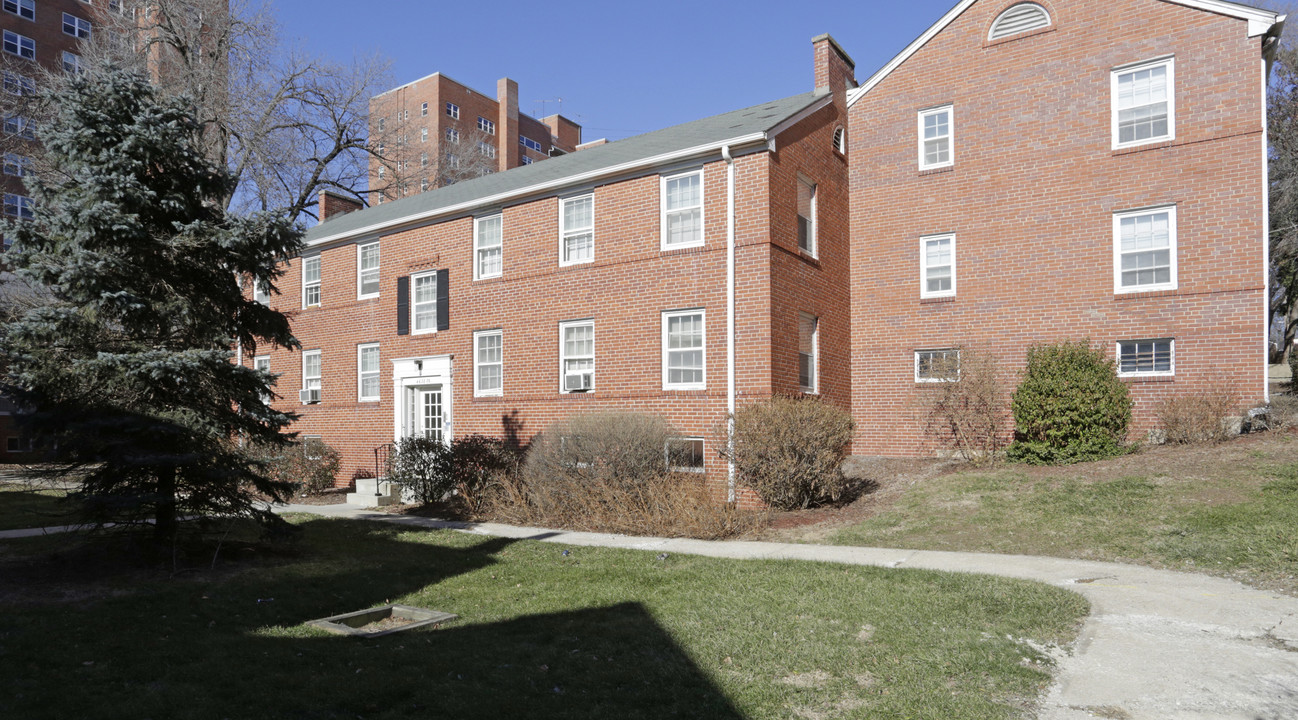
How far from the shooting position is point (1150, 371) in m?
15.3

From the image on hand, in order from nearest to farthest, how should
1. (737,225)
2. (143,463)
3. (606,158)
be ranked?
(143,463) → (737,225) → (606,158)

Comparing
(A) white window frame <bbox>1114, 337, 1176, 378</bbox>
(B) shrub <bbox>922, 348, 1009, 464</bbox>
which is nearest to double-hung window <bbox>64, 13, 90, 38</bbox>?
(B) shrub <bbox>922, 348, 1009, 464</bbox>

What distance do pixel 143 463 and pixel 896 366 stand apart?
14090 mm

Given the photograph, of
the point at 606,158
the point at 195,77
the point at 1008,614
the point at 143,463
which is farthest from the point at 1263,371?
the point at 195,77

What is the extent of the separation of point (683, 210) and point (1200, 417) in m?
9.71

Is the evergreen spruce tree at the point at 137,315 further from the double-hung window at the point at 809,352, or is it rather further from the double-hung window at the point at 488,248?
the double-hung window at the point at 809,352

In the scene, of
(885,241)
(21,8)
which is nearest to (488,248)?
(885,241)

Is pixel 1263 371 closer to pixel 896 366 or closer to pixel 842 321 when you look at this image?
pixel 896 366

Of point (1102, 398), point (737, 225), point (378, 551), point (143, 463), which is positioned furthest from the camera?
point (737, 225)

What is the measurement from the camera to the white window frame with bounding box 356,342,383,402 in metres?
21.1

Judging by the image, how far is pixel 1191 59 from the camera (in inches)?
601

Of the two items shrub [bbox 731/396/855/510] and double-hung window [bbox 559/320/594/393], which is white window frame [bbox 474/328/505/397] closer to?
double-hung window [bbox 559/320/594/393]

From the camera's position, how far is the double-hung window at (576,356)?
1705cm

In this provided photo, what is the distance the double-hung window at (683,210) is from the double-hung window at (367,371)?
9.20 meters
